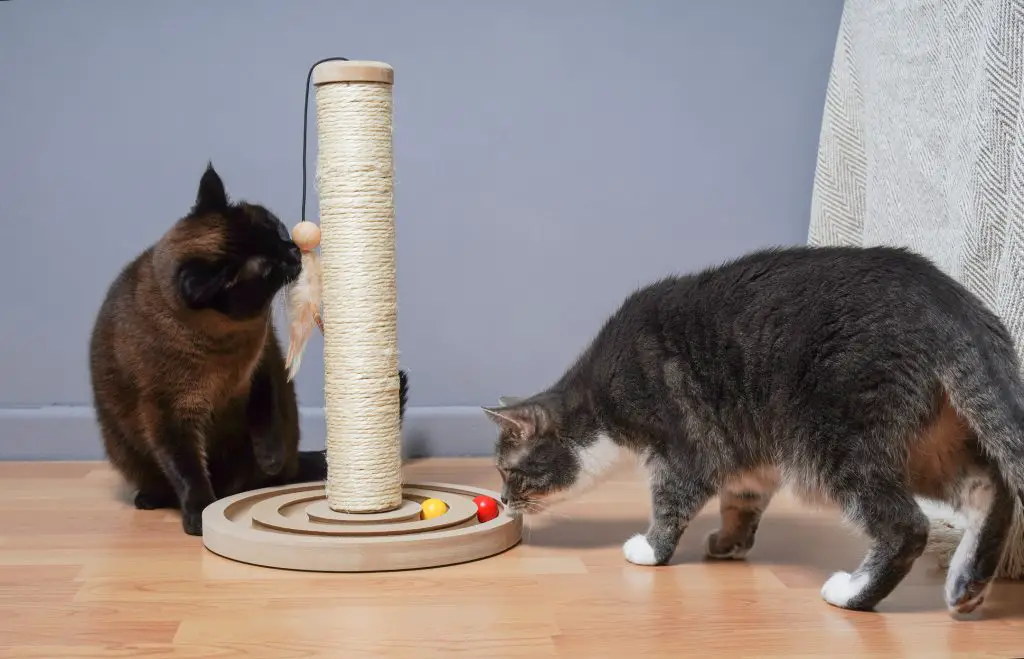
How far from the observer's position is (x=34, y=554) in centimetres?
198

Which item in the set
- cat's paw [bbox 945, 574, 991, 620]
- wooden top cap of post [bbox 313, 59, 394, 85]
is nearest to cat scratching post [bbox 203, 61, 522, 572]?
wooden top cap of post [bbox 313, 59, 394, 85]

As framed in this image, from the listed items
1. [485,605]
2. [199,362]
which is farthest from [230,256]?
[485,605]

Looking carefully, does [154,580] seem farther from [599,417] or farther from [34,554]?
[599,417]

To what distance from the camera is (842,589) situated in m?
1.65

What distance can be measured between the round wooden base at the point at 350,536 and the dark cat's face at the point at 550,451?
11cm

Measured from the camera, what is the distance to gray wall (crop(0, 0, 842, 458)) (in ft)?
9.11

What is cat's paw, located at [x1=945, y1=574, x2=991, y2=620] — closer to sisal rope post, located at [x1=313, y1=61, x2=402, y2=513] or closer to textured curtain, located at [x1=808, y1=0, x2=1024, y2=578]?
textured curtain, located at [x1=808, y1=0, x2=1024, y2=578]

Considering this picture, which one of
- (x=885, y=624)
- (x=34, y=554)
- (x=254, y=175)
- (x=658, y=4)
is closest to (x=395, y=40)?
(x=254, y=175)

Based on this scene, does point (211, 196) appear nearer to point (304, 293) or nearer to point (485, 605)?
point (304, 293)

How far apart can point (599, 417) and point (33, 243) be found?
1735 millimetres

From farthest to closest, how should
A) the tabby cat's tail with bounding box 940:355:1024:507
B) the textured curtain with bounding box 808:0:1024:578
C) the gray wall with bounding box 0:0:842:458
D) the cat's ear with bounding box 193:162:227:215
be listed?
the gray wall with bounding box 0:0:842:458
the cat's ear with bounding box 193:162:227:215
the textured curtain with bounding box 808:0:1024:578
the tabby cat's tail with bounding box 940:355:1024:507

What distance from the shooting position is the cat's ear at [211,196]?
2078 millimetres

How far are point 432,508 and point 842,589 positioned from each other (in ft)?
2.68

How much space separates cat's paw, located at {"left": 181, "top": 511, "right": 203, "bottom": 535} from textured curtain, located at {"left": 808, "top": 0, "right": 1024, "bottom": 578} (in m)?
1.41
